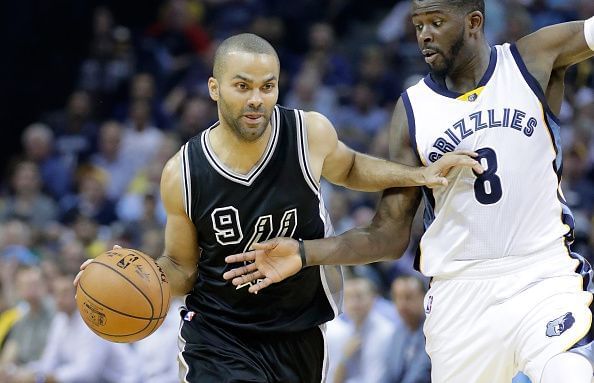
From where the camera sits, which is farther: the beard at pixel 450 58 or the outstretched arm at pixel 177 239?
the outstretched arm at pixel 177 239

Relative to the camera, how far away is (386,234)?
547 cm

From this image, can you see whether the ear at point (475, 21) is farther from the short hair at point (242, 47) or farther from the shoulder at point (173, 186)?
the shoulder at point (173, 186)

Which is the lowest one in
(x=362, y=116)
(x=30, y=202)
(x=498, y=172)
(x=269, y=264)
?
(x=269, y=264)

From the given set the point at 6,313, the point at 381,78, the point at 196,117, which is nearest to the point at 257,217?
the point at 6,313

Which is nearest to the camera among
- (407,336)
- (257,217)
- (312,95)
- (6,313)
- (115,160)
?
(257,217)

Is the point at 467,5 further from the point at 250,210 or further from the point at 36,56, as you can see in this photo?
the point at 36,56

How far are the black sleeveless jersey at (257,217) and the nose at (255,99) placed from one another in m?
0.32

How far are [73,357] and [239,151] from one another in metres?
5.01

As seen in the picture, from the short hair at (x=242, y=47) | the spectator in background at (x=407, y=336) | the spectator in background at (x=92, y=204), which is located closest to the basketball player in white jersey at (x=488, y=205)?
the short hair at (x=242, y=47)

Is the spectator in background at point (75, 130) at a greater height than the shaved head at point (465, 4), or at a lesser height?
greater

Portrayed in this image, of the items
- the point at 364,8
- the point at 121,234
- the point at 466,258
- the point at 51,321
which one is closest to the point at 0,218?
the point at 121,234

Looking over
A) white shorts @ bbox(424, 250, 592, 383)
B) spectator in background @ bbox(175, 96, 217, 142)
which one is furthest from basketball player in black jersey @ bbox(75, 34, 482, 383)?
spectator in background @ bbox(175, 96, 217, 142)

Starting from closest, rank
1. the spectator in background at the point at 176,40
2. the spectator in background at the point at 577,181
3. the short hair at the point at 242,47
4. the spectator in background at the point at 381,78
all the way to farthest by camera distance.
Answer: the short hair at the point at 242,47
the spectator in background at the point at 577,181
the spectator in background at the point at 381,78
the spectator in background at the point at 176,40

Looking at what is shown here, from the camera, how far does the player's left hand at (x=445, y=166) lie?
16.4 ft
